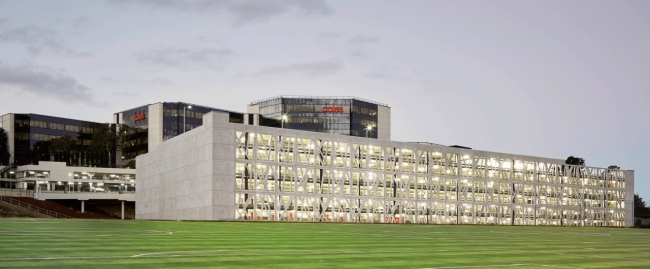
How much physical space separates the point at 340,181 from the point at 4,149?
11932 cm

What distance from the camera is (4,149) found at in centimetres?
19538

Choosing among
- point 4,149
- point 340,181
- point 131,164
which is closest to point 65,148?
point 131,164

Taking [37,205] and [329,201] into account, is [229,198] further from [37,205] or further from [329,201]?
[37,205]

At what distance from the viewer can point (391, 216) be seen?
418 feet

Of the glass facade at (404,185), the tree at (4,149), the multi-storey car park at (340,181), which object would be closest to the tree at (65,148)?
the tree at (4,149)

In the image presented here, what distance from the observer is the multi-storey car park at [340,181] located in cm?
11019

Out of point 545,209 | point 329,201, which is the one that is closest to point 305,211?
point 329,201

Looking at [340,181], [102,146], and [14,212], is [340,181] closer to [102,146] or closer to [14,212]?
[14,212]

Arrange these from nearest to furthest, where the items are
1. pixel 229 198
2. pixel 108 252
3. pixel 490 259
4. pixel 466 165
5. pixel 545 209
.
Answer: pixel 108 252 < pixel 490 259 < pixel 229 198 < pixel 466 165 < pixel 545 209

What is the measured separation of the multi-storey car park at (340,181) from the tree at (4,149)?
67.7m

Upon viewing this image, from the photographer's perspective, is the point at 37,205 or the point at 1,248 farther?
the point at 37,205

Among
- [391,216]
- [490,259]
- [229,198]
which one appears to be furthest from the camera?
[391,216]

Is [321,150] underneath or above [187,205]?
above

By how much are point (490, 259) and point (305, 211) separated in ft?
309
